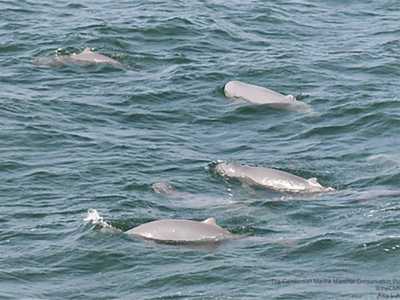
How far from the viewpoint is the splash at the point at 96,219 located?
64.6ft

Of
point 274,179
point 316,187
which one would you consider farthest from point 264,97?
point 316,187

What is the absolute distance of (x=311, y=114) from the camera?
26328 mm

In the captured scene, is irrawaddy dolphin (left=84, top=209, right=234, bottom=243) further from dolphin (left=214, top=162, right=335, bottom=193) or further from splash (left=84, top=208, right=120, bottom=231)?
dolphin (left=214, top=162, right=335, bottom=193)

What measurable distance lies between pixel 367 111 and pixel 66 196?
735 cm

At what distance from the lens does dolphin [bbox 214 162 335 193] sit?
2139 centimetres

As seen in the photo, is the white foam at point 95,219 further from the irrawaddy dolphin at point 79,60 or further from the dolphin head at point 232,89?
the irrawaddy dolphin at point 79,60

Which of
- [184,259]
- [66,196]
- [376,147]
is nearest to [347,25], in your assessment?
[376,147]

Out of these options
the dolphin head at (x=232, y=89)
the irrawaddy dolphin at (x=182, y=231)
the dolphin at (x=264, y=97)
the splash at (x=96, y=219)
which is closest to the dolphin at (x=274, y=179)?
the irrawaddy dolphin at (x=182, y=231)

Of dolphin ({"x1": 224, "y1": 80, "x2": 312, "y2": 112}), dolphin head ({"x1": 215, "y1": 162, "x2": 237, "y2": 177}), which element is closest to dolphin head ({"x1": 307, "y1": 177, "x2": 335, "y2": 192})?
dolphin head ({"x1": 215, "y1": 162, "x2": 237, "y2": 177})

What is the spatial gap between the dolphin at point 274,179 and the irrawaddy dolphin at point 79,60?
784 centimetres

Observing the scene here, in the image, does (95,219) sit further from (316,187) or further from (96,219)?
(316,187)

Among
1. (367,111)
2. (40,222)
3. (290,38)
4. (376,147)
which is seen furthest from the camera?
(290,38)

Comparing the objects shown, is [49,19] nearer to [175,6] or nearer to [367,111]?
[175,6]

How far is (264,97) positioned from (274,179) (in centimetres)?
536
